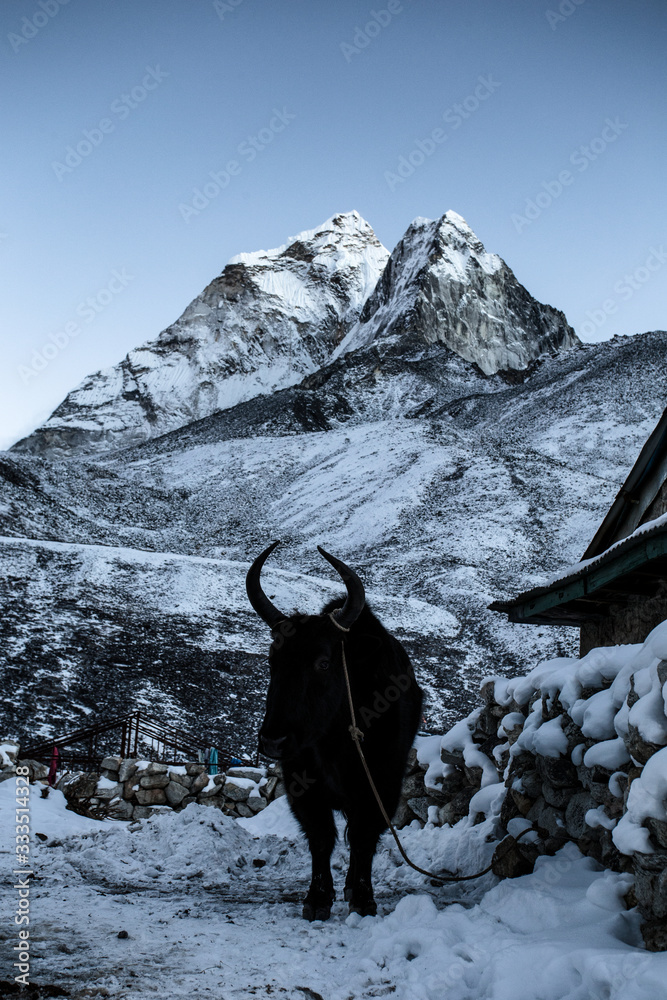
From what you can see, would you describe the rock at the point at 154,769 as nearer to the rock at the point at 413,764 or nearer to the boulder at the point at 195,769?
the boulder at the point at 195,769

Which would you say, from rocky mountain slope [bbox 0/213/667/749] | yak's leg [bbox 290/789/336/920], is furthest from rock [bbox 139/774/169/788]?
yak's leg [bbox 290/789/336/920]

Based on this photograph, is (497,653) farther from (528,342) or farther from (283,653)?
(528,342)

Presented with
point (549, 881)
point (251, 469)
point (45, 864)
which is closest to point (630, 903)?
point (549, 881)

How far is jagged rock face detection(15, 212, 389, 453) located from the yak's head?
134 m

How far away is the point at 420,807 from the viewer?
739 centimetres

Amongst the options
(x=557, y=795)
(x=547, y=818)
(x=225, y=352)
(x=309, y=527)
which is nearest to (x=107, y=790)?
(x=547, y=818)

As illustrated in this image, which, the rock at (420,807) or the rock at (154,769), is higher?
the rock at (420,807)

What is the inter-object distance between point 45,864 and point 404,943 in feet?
12.4

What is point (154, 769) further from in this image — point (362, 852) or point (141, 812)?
point (362, 852)

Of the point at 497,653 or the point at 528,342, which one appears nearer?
the point at 497,653

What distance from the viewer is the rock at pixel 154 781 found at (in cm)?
995

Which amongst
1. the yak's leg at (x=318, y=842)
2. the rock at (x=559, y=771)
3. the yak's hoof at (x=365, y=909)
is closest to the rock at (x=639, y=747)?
the rock at (x=559, y=771)

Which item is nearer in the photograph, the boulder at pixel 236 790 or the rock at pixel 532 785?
the rock at pixel 532 785

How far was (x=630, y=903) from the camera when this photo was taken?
3609 millimetres
